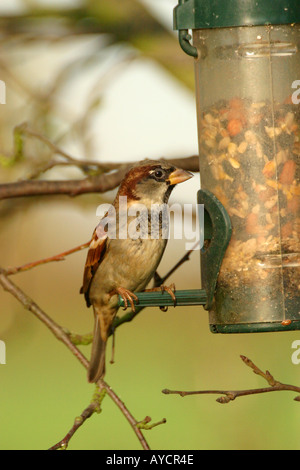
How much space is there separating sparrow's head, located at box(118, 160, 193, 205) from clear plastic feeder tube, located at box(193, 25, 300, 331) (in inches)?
17.5

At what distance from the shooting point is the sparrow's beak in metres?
4.21

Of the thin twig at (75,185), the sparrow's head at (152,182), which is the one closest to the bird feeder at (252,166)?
the sparrow's head at (152,182)

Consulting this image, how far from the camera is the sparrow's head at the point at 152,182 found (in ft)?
14.1

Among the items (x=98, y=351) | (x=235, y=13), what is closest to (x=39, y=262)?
(x=98, y=351)

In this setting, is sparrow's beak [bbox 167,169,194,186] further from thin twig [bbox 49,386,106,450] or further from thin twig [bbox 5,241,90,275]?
thin twig [bbox 49,386,106,450]

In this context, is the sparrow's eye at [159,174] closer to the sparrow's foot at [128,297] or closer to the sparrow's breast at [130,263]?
the sparrow's breast at [130,263]

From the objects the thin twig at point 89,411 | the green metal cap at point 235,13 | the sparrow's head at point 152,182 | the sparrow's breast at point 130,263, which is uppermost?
the green metal cap at point 235,13

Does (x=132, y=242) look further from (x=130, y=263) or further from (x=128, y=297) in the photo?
(x=128, y=297)

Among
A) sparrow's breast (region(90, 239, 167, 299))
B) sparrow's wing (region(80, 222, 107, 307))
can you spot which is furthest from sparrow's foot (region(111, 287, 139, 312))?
sparrow's wing (region(80, 222, 107, 307))

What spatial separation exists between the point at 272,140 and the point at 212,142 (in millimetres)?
294

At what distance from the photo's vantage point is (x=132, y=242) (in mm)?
4270

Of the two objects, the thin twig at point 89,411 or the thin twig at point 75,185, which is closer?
the thin twig at point 89,411

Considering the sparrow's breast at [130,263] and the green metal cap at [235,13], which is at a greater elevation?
the green metal cap at [235,13]

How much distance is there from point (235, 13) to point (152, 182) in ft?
3.18
